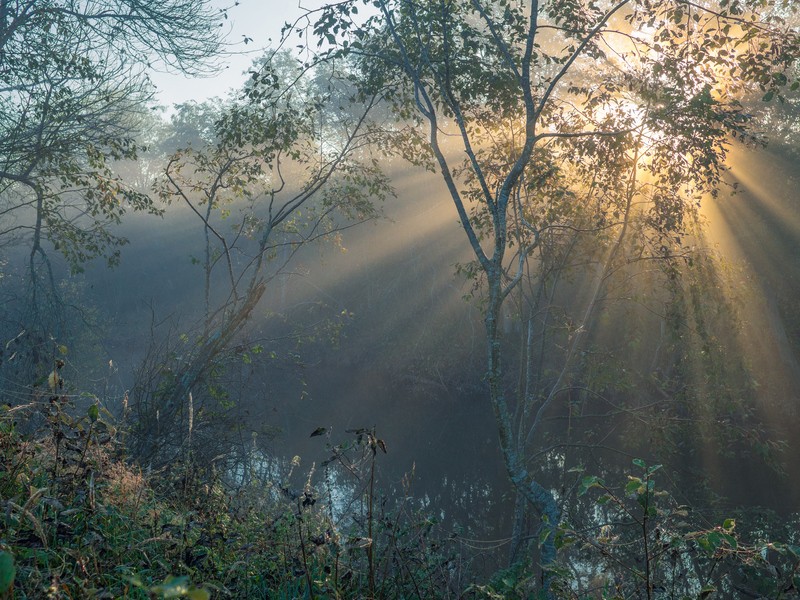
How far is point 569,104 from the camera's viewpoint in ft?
27.2

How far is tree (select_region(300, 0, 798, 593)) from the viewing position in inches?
242

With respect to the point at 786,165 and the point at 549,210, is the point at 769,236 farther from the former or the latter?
the point at 549,210

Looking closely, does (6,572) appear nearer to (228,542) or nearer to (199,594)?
(199,594)

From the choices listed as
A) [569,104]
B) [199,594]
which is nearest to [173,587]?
[199,594]

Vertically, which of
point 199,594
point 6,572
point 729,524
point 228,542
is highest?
point 6,572

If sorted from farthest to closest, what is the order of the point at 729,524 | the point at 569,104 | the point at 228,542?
1. the point at 569,104
2. the point at 228,542
3. the point at 729,524

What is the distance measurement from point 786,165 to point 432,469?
1003 cm

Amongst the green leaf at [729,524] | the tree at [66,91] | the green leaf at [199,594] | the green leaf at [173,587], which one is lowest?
the green leaf at [729,524]

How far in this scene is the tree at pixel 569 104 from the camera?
616cm

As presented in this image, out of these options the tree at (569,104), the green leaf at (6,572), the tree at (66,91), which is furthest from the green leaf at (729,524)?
the tree at (66,91)

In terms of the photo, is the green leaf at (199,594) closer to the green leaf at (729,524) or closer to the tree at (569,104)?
the green leaf at (729,524)

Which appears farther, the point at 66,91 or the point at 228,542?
the point at 66,91

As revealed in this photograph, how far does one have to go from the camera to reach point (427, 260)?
25844 millimetres

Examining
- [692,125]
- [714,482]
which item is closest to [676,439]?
[714,482]
